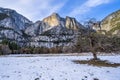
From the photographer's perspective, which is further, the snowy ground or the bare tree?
the bare tree

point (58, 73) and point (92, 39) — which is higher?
point (92, 39)

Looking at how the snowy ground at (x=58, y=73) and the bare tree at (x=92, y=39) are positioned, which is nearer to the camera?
the snowy ground at (x=58, y=73)

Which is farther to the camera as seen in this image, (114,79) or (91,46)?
(91,46)

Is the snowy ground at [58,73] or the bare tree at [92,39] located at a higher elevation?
the bare tree at [92,39]

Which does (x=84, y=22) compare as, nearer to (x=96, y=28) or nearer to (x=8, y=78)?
(x=96, y=28)

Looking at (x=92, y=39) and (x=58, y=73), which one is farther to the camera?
(x=92, y=39)

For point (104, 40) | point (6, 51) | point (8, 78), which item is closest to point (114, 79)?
point (8, 78)

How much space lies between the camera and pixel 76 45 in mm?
42656

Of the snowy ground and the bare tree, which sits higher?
the bare tree

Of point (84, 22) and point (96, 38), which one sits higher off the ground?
point (84, 22)

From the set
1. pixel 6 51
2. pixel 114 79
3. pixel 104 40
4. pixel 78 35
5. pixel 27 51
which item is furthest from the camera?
pixel 27 51

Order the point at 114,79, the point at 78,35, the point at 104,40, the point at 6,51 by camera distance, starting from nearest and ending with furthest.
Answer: the point at 114,79 → the point at 104,40 → the point at 78,35 → the point at 6,51

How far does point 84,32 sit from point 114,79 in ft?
75.6

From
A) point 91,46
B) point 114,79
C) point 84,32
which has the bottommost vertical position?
point 114,79
